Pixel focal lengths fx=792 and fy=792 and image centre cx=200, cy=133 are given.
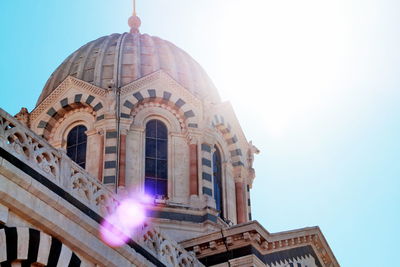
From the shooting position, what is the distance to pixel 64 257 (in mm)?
15867

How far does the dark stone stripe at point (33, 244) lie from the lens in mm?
14984

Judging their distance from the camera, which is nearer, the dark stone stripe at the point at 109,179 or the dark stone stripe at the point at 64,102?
the dark stone stripe at the point at 109,179

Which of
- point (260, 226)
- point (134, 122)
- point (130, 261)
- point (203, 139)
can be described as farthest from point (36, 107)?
point (130, 261)

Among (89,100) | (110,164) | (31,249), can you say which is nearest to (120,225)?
(31,249)

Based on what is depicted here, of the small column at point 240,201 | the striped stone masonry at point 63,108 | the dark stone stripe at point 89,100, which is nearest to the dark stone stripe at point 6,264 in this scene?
the striped stone masonry at point 63,108

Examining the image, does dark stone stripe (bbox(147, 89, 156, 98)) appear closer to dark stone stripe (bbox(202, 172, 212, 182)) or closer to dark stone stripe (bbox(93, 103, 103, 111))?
dark stone stripe (bbox(93, 103, 103, 111))

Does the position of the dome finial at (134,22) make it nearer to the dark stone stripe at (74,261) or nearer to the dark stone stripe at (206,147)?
the dark stone stripe at (206,147)

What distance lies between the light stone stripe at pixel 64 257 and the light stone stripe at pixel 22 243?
0.96 m

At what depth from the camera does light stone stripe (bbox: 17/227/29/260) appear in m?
14.7

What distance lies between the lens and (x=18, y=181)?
15.0 m

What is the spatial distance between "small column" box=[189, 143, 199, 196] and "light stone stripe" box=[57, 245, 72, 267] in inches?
473

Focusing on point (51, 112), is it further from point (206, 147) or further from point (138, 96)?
point (206, 147)

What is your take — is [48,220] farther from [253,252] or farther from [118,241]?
[253,252]

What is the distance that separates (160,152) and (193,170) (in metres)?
1.41
